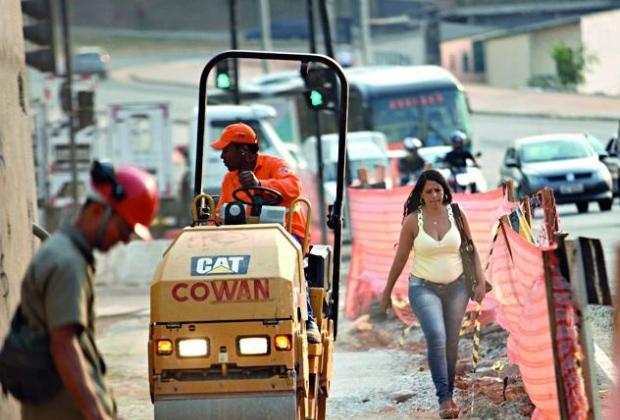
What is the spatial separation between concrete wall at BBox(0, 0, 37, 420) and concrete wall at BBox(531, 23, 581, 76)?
215ft

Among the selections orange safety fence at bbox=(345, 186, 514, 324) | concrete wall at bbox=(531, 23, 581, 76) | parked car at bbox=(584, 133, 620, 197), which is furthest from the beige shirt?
concrete wall at bbox=(531, 23, 581, 76)

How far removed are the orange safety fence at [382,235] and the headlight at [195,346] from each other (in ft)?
18.6

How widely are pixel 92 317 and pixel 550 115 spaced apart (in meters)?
52.9

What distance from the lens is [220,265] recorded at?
9.24 m

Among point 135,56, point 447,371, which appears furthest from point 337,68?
point 135,56

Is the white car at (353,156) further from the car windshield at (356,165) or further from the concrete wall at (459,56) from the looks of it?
the concrete wall at (459,56)

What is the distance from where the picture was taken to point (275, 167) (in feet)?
35.8

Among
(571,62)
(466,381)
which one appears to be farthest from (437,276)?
(571,62)

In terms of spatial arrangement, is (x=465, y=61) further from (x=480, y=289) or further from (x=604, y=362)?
(x=480, y=289)

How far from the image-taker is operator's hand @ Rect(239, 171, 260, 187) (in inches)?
412

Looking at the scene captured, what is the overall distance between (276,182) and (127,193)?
3.83 meters

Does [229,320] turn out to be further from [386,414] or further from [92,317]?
[386,414]

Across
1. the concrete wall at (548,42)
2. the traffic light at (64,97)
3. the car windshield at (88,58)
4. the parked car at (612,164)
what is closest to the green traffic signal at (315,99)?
the parked car at (612,164)

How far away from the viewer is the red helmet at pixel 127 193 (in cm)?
686
